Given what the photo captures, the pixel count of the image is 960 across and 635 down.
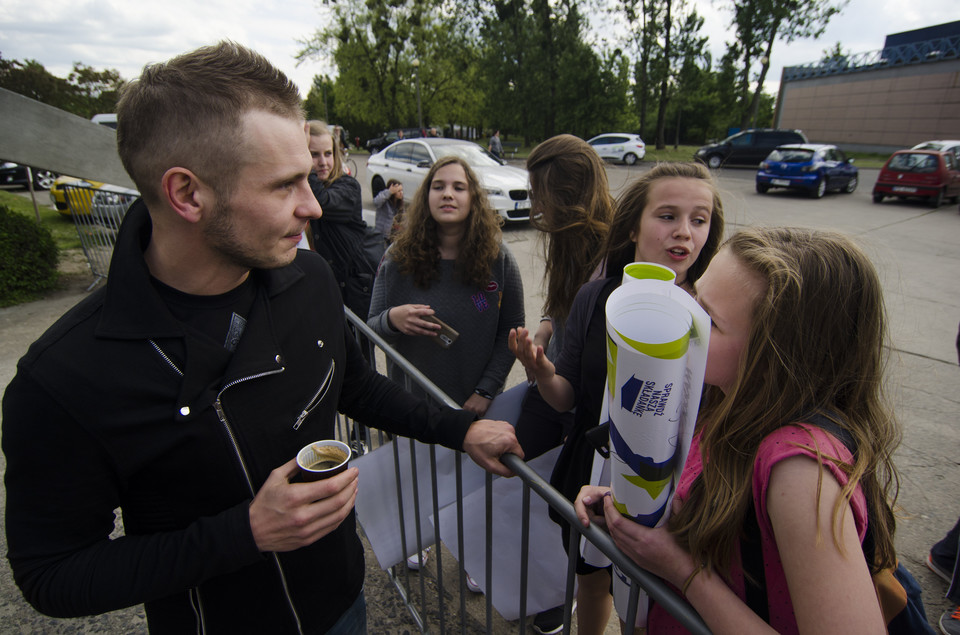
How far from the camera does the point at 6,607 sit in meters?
2.31

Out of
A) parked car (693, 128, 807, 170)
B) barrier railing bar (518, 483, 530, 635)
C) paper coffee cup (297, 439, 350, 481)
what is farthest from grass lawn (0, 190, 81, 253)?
parked car (693, 128, 807, 170)

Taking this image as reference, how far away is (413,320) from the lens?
2336 mm

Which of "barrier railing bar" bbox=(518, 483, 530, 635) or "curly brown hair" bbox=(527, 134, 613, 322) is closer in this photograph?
"barrier railing bar" bbox=(518, 483, 530, 635)

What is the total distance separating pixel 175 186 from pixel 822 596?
1436 millimetres

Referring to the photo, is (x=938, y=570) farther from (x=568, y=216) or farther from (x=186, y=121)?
(x=186, y=121)

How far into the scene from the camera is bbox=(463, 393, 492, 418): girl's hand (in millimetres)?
2447

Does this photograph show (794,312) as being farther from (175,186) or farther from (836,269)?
(175,186)

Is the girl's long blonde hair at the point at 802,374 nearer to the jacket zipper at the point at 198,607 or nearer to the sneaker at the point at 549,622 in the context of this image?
the jacket zipper at the point at 198,607

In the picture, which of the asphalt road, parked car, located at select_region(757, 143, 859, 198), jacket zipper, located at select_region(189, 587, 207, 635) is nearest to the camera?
jacket zipper, located at select_region(189, 587, 207, 635)

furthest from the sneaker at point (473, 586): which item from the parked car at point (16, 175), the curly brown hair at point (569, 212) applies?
the parked car at point (16, 175)

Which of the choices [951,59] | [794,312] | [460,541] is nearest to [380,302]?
[460,541]

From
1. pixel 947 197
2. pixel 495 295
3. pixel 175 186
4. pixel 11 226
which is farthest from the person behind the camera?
pixel 947 197

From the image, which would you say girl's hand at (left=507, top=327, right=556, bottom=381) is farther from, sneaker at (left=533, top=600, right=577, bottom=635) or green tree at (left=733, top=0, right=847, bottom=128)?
green tree at (left=733, top=0, right=847, bottom=128)

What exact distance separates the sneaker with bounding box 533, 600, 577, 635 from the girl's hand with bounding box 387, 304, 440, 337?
133 centimetres
